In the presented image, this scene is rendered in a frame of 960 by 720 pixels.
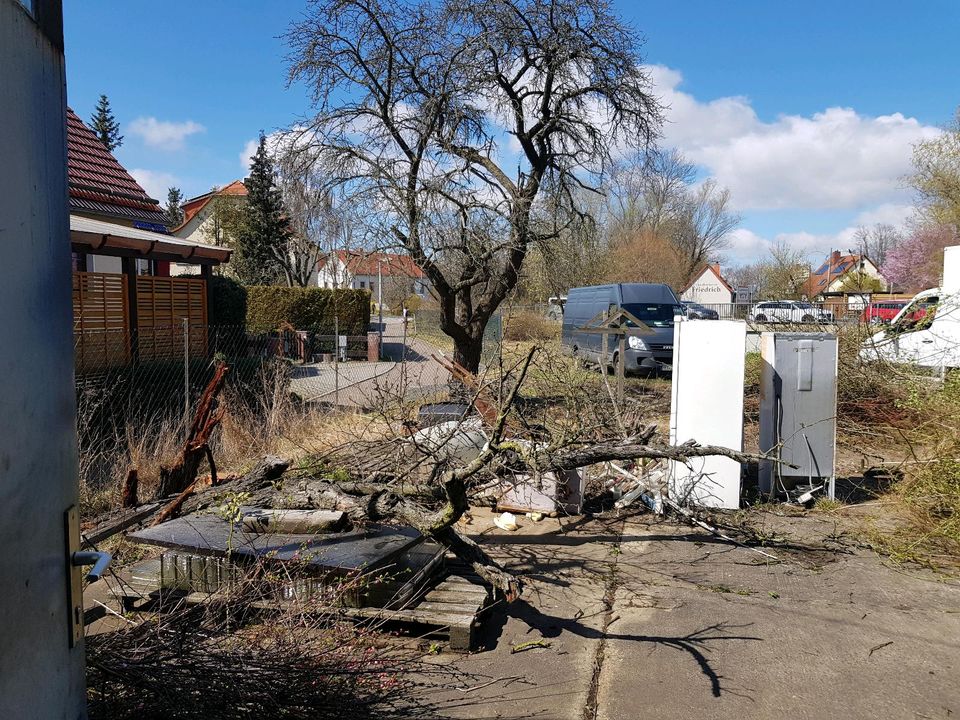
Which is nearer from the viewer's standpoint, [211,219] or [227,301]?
[227,301]

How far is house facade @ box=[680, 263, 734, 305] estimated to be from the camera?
5057 centimetres

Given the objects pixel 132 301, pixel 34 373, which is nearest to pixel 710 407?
pixel 34 373

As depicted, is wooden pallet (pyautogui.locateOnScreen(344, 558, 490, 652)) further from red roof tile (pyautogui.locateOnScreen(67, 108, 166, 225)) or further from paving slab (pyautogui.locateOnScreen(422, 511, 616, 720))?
red roof tile (pyautogui.locateOnScreen(67, 108, 166, 225))

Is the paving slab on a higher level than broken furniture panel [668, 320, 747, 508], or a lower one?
lower

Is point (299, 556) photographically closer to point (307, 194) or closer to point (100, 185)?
point (307, 194)

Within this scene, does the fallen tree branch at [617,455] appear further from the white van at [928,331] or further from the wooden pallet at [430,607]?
the white van at [928,331]

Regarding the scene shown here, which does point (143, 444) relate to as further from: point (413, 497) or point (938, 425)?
point (938, 425)

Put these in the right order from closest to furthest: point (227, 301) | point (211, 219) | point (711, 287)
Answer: point (227, 301) < point (211, 219) < point (711, 287)

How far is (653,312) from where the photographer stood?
63.4 feet

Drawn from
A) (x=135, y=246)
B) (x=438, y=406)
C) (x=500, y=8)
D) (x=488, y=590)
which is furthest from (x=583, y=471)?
(x=135, y=246)

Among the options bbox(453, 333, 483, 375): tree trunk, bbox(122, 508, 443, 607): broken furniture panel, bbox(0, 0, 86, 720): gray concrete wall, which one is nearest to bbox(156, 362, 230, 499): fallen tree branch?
bbox(122, 508, 443, 607): broken furniture panel

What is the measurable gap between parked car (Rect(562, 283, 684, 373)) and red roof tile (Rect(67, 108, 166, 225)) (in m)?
10.4

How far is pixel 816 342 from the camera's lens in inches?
295

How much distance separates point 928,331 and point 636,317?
7.29 m
